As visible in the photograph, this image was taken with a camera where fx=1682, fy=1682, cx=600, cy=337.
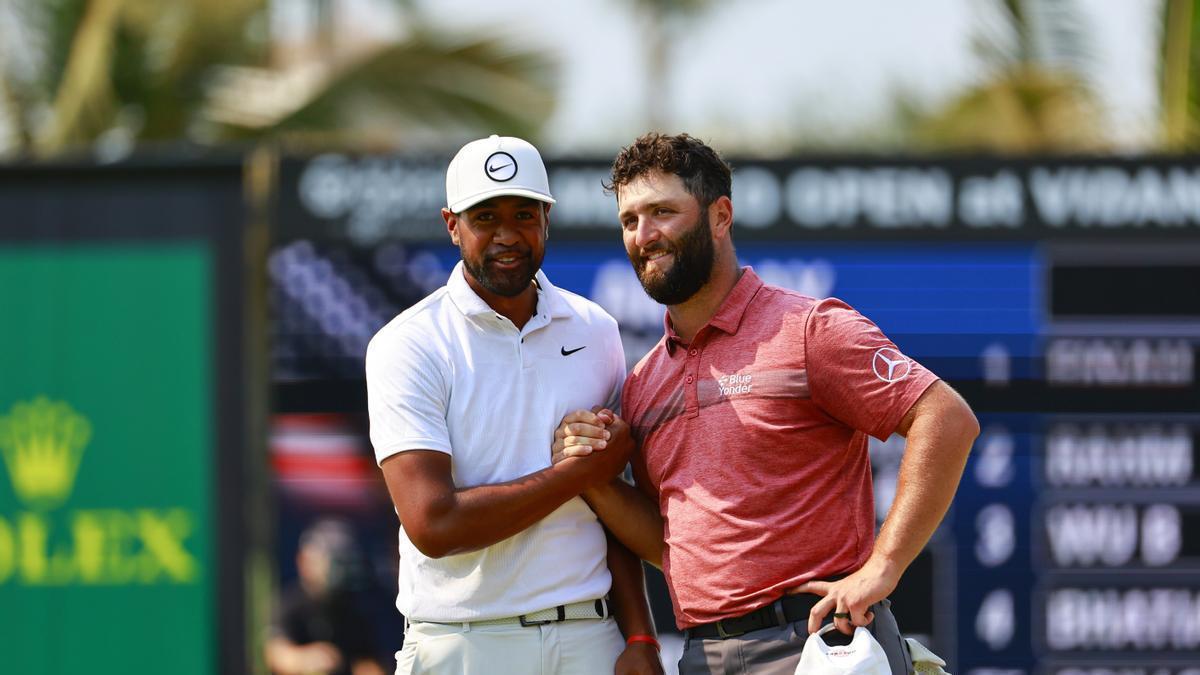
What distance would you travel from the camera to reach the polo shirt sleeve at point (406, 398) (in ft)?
11.8

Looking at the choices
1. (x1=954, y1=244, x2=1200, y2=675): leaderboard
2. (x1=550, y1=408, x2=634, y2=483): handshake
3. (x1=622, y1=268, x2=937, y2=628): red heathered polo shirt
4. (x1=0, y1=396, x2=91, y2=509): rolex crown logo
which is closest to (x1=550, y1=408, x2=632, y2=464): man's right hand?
(x1=550, y1=408, x2=634, y2=483): handshake

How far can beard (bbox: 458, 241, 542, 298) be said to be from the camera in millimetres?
3699

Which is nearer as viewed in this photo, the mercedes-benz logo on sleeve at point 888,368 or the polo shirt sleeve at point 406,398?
the mercedes-benz logo on sleeve at point 888,368

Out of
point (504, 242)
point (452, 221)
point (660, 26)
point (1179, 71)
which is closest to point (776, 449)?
point (504, 242)

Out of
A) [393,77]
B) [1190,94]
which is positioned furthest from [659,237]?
[393,77]

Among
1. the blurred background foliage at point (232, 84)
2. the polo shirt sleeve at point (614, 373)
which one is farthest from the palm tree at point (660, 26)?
the polo shirt sleeve at point (614, 373)

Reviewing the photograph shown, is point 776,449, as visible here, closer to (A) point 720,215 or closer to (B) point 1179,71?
Result: (A) point 720,215

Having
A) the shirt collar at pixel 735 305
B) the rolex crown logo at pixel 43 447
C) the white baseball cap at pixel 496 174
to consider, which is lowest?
the rolex crown logo at pixel 43 447

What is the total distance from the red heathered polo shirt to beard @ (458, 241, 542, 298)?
43cm

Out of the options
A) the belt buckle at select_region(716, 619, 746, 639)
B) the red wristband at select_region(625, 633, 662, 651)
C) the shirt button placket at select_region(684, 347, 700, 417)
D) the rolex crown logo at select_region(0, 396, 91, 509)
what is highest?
the shirt button placket at select_region(684, 347, 700, 417)

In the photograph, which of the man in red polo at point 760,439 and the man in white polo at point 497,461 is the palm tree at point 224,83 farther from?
the man in red polo at point 760,439

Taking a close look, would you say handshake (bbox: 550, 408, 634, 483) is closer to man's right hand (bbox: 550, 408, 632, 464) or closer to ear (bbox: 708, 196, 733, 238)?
man's right hand (bbox: 550, 408, 632, 464)

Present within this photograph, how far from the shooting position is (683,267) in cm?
359

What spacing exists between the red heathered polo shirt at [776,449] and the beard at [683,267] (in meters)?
0.10
